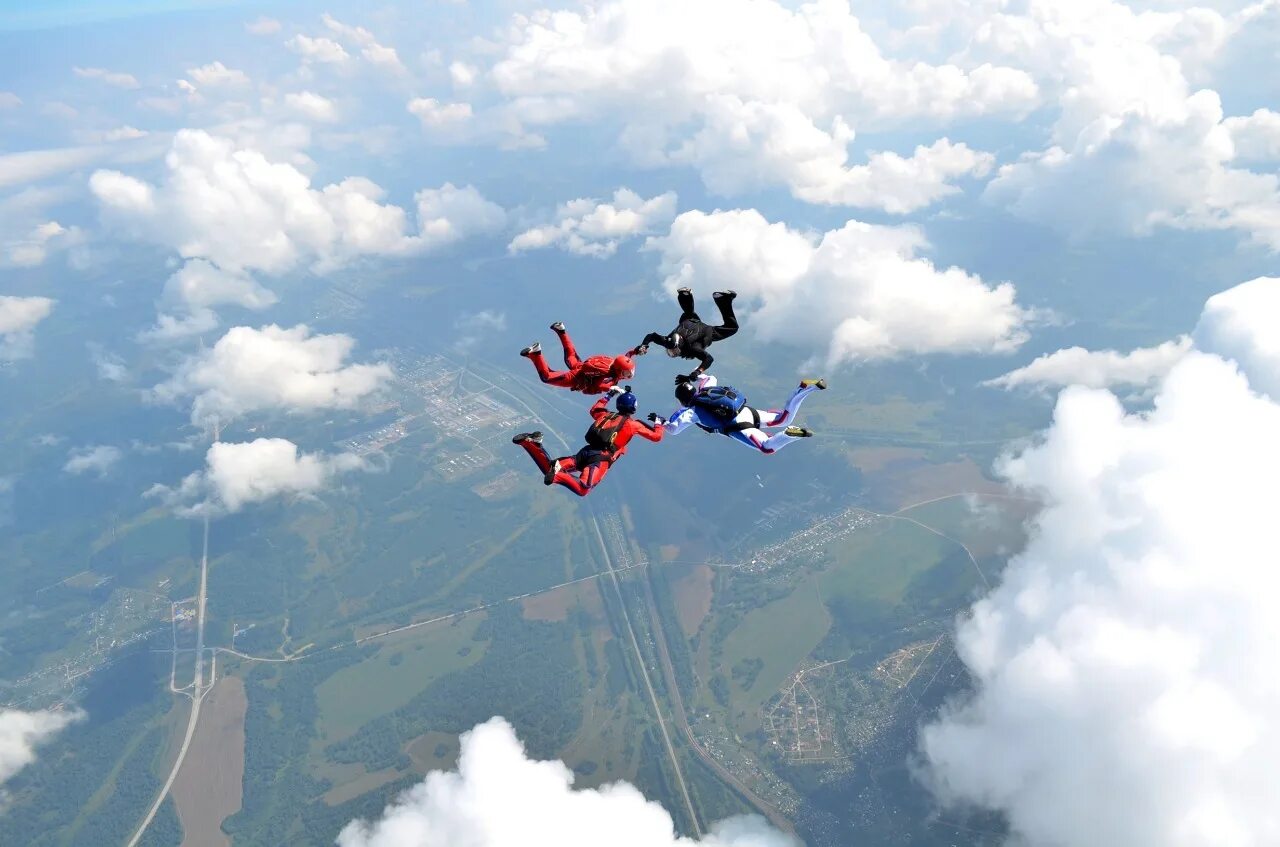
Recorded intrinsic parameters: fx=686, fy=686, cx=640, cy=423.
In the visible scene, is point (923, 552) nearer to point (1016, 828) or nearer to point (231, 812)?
point (1016, 828)

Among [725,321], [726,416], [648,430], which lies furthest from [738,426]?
[725,321]

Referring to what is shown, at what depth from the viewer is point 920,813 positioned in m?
113

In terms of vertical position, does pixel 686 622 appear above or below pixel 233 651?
above

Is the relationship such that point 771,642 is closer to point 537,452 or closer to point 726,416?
point 726,416

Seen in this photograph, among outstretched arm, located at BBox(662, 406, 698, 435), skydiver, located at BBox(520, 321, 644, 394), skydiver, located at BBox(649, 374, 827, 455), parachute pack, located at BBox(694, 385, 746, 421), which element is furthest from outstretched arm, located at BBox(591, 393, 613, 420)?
parachute pack, located at BBox(694, 385, 746, 421)

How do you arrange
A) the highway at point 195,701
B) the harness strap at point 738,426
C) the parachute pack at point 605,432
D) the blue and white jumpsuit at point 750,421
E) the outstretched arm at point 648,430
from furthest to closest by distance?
the highway at point 195,701 → the harness strap at point 738,426 → the blue and white jumpsuit at point 750,421 → the outstretched arm at point 648,430 → the parachute pack at point 605,432

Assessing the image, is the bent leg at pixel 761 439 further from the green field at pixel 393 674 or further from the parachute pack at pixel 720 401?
the green field at pixel 393 674

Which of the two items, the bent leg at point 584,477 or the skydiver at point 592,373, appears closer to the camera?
the bent leg at point 584,477

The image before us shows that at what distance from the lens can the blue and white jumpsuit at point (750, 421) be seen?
23.3 m

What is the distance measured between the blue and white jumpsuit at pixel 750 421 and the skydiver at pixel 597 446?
1.30m

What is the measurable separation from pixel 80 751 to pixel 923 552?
7713 inches

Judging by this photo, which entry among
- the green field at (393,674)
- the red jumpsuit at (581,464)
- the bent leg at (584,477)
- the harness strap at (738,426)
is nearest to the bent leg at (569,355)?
the red jumpsuit at (581,464)

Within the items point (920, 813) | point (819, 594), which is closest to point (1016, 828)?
point (920, 813)

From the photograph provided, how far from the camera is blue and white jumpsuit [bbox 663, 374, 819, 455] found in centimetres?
2329
